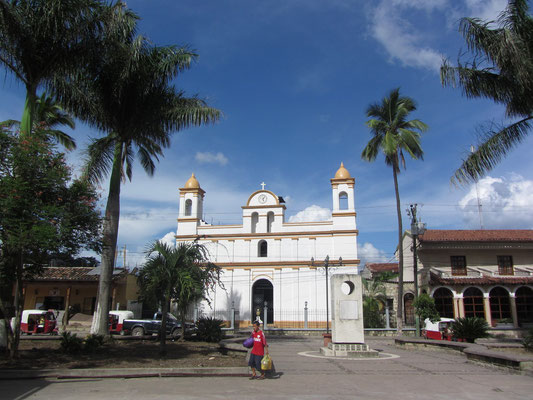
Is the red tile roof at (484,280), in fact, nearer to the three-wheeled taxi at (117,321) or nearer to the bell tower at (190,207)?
the bell tower at (190,207)

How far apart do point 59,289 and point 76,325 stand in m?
5.29

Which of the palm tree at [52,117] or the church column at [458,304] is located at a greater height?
the palm tree at [52,117]

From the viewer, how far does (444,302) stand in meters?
29.8

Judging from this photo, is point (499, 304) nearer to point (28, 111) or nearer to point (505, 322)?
point (505, 322)

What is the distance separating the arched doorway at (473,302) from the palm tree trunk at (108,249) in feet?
80.0

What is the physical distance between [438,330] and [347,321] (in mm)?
9018

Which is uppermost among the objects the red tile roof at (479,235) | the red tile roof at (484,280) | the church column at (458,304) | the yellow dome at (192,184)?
the yellow dome at (192,184)

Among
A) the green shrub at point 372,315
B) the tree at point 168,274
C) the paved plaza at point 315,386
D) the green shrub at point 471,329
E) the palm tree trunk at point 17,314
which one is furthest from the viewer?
the green shrub at point 372,315

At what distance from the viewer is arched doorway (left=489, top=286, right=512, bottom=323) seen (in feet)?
96.0

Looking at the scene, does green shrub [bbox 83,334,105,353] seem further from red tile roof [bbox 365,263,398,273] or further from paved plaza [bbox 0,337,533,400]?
red tile roof [bbox 365,263,398,273]

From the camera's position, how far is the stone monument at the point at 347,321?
13.6 meters

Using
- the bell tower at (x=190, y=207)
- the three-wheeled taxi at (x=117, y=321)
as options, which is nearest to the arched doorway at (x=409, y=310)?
the bell tower at (x=190, y=207)

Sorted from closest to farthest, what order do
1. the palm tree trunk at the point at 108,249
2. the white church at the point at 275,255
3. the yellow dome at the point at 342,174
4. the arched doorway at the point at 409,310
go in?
the palm tree trunk at the point at 108,249, the arched doorway at the point at 409,310, the white church at the point at 275,255, the yellow dome at the point at 342,174

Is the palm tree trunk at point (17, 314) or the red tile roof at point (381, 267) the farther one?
the red tile roof at point (381, 267)
